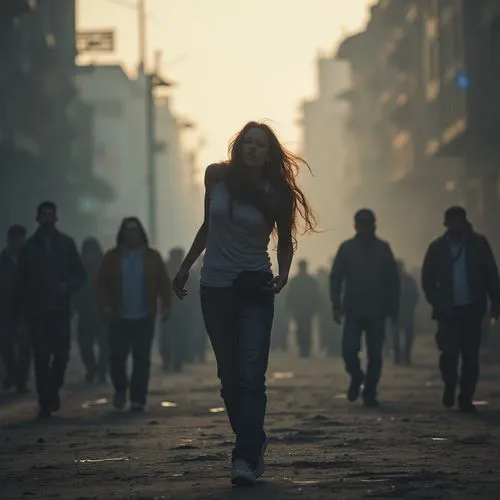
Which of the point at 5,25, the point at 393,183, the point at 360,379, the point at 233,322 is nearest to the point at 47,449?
the point at 233,322

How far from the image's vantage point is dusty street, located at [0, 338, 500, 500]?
7758 mm

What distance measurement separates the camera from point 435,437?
10.8 meters

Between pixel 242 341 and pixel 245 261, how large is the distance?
0.39 metres

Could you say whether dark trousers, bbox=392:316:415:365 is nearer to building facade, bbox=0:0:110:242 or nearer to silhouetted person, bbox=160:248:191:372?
silhouetted person, bbox=160:248:191:372

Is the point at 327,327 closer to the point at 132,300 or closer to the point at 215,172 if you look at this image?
the point at 132,300

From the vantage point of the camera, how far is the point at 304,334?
1191 inches

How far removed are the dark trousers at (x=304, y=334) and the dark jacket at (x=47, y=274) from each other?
614 inches

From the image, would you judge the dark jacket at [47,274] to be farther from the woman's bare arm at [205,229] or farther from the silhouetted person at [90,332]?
the silhouetted person at [90,332]

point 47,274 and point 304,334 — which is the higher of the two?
point 47,274

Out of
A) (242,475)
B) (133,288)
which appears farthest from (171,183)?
(242,475)

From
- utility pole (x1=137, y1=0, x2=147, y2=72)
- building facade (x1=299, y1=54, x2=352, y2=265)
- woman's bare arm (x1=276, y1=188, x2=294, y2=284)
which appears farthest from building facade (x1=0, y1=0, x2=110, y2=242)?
building facade (x1=299, y1=54, x2=352, y2=265)

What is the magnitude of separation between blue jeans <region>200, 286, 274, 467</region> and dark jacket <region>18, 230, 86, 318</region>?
238 inches

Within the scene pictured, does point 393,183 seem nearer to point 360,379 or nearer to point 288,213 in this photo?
point 360,379

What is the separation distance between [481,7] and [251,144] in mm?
28090
